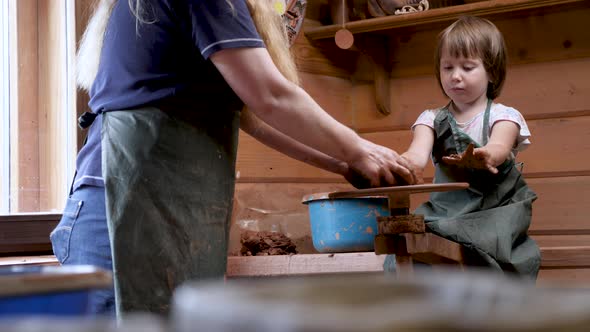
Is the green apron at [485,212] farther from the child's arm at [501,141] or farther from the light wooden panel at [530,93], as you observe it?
the light wooden panel at [530,93]

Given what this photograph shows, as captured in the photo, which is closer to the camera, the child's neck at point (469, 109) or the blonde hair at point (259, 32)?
the blonde hair at point (259, 32)

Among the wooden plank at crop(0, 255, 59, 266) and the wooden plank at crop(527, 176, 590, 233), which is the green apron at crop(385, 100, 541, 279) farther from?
the wooden plank at crop(0, 255, 59, 266)

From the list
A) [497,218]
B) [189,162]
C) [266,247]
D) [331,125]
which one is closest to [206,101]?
[189,162]

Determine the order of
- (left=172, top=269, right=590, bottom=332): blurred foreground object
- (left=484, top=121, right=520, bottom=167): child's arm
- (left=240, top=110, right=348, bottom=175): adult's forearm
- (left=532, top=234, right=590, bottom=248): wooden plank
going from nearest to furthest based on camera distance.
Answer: (left=172, top=269, right=590, bottom=332): blurred foreground object < (left=240, top=110, right=348, bottom=175): adult's forearm < (left=484, top=121, right=520, bottom=167): child's arm < (left=532, top=234, right=590, bottom=248): wooden plank

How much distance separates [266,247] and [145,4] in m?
1.70

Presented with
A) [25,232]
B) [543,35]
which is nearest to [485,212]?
[543,35]

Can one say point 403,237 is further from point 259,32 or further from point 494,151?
point 259,32

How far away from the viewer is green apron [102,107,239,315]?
163 centimetres

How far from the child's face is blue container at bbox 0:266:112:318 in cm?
244

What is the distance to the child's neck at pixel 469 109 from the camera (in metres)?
2.93

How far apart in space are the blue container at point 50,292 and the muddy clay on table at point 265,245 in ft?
8.69

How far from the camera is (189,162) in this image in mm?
1702

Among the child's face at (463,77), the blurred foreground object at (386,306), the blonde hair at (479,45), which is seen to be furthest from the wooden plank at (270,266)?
the blurred foreground object at (386,306)

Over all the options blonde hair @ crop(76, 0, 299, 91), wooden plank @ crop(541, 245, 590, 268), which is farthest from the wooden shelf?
blonde hair @ crop(76, 0, 299, 91)
